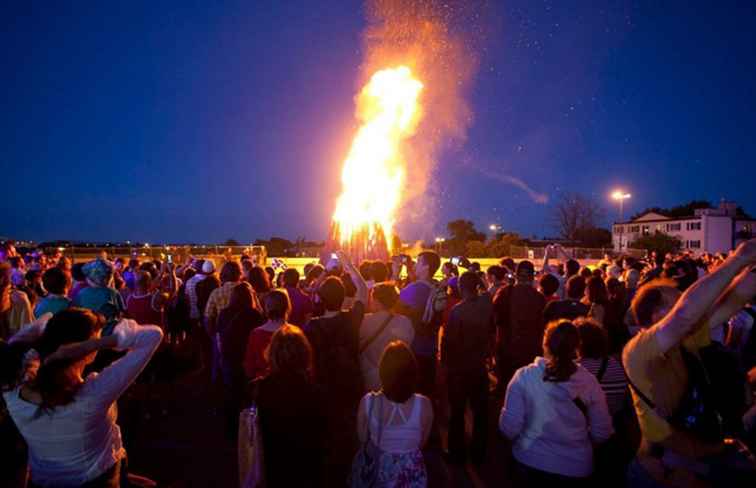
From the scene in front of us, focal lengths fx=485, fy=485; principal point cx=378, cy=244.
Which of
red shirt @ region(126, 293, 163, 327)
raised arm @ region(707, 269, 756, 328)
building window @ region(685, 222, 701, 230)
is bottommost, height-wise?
red shirt @ region(126, 293, 163, 327)

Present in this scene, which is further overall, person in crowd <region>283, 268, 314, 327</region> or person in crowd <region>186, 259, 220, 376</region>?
person in crowd <region>186, 259, 220, 376</region>

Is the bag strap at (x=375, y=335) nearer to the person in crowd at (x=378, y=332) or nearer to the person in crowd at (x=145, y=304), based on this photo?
the person in crowd at (x=378, y=332)

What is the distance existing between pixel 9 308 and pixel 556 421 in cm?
531

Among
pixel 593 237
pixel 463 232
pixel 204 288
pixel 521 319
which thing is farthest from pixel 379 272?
pixel 593 237

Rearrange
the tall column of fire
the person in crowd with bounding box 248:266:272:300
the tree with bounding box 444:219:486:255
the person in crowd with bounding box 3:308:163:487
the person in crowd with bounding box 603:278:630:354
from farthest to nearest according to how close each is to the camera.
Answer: the tree with bounding box 444:219:486:255 < the tall column of fire < the person in crowd with bounding box 248:266:272:300 < the person in crowd with bounding box 603:278:630:354 < the person in crowd with bounding box 3:308:163:487

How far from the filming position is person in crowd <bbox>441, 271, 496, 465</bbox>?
552 centimetres

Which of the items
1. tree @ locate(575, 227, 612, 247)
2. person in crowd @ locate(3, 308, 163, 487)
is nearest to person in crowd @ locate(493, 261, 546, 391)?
person in crowd @ locate(3, 308, 163, 487)

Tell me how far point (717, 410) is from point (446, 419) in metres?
5.07

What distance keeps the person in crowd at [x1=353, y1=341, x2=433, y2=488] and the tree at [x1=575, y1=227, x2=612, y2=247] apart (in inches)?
3192

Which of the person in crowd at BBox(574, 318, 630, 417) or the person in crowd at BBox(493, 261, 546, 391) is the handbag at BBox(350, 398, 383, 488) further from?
the person in crowd at BBox(493, 261, 546, 391)

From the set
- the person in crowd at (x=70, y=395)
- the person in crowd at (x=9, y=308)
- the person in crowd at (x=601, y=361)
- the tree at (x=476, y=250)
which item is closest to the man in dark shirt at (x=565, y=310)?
the person in crowd at (x=601, y=361)

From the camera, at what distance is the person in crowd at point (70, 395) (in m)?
2.79

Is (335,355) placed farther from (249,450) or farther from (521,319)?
(521,319)

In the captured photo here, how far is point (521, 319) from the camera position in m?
6.32
